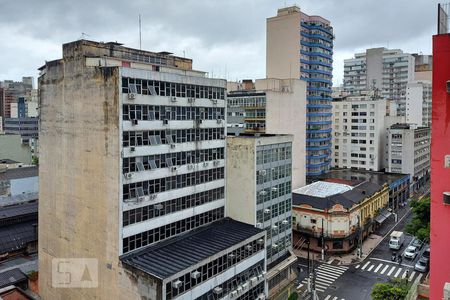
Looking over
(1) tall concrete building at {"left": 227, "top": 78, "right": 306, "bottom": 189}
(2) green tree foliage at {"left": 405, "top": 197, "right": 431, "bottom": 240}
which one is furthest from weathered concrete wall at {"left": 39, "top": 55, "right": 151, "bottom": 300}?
(2) green tree foliage at {"left": 405, "top": 197, "right": 431, "bottom": 240}

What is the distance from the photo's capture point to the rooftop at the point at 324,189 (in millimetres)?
70062

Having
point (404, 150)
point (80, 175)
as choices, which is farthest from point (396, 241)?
point (80, 175)

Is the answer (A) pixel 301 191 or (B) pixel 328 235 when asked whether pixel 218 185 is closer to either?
(B) pixel 328 235

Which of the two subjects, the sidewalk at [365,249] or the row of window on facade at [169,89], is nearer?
the row of window on facade at [169,89]

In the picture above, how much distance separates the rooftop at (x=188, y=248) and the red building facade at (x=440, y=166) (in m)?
18.4

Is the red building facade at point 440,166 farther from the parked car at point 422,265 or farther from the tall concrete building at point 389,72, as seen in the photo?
the tall concrete building at point 389,72

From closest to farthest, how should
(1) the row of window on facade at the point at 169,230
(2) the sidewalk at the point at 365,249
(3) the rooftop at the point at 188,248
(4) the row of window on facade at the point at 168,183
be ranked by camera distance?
(3) the rooftop at the point at 188,248 < (4) the row of window on facade at the point at 168,183 < (1) the row of window on facade at the point at 169,230 < (2) the sidewalk at the point at 365,249

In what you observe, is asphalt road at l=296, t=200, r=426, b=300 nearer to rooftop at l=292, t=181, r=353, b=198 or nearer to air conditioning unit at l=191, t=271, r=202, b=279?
rooftop at l=292, t=181, r=353, b=198

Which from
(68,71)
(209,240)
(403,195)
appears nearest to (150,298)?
(209,240)

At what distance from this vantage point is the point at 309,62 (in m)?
89.1

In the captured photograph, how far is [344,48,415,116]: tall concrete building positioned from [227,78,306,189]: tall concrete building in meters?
86.4

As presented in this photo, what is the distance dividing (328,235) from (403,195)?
42.2 metres

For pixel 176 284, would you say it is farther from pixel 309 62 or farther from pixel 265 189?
pixel 309 62

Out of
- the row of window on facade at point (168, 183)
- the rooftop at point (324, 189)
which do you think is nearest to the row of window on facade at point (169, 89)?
the row of window on facade at point (168, 183)
